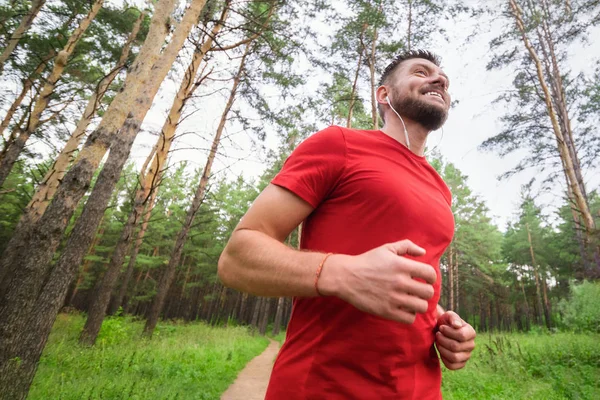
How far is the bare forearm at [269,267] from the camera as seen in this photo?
2.71 feet

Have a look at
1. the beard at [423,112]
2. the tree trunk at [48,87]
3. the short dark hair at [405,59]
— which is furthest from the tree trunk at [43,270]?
the tree trunk at [48,87]

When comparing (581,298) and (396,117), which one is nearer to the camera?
(396,117)

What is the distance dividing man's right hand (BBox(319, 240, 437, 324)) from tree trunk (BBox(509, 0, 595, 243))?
29.0 feet

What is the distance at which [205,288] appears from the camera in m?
36.4

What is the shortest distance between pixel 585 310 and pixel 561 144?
23.5 feet

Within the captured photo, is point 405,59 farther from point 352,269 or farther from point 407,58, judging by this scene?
point 352,269

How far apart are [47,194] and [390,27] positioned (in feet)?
42.8

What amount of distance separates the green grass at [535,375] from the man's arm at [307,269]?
6477mm

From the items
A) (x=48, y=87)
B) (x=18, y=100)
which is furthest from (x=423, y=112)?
(x=18, y=100)

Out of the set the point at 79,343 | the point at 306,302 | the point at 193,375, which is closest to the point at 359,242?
the point at 306,302


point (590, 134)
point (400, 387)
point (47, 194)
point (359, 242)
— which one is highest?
point (590, 134)

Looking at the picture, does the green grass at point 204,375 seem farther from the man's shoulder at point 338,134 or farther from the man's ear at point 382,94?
the man's ear at point 382,94

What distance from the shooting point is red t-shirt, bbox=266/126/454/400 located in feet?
3.16

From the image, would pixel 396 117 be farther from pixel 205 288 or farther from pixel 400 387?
pixel 205 288
